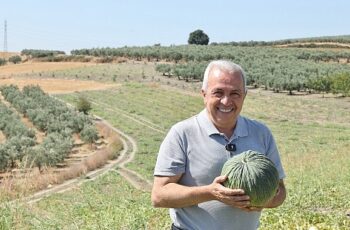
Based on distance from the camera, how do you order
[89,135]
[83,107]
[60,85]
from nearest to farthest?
[89,135]
[83,107]
[60,85]

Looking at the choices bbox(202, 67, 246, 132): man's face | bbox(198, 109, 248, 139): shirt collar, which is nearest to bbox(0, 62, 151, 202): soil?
bbox(198, 109, 248, 139): shirt collar

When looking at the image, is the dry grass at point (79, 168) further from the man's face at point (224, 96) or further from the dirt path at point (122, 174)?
the man's face at point (224, 96)

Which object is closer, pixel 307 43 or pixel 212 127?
pixel 212 127

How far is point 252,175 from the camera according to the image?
3.44 meters

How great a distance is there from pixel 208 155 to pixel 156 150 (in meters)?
22.0

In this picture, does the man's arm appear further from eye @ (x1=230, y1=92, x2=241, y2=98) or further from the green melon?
eye @ (x1=230, y1=92, x2=241, y2=98)

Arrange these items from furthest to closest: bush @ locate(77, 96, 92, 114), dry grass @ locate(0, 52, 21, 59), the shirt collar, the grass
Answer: dry grass @ locate(0, 52, 21, 59)
bush @ locate(77, 96, 92, 114)
the grass
the shirt collar

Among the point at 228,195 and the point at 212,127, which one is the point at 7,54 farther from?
the point at 228,195

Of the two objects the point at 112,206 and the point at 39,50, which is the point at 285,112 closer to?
the point at 112,206

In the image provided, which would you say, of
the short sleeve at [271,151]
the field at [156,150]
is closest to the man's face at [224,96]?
the short sleeve at [271,151]

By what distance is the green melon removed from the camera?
3.39 m

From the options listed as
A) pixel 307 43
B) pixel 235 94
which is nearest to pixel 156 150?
pixel 235 94

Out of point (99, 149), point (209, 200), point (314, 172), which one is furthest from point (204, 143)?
point (99, 149)

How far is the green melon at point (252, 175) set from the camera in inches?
133
